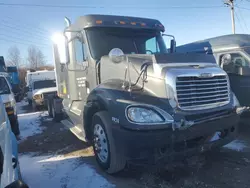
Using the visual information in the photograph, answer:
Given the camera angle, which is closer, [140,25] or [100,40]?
[100,40]

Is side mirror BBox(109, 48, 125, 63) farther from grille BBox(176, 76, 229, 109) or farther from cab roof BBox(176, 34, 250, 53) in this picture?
cab roof BBox(176, 34, 250, 53)

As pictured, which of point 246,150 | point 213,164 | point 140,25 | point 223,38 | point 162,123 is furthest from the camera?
point 223,38

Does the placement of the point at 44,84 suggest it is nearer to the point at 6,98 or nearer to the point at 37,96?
the point at 37,96

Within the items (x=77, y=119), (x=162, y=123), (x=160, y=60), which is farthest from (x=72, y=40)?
(x=162, y=123)

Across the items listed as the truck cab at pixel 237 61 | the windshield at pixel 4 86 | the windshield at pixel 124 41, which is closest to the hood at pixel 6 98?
the windshield at pixel 4 86

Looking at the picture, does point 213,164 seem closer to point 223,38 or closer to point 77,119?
point 77,119

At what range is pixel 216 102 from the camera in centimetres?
406

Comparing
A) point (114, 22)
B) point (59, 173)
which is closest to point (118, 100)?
point (59, 173)

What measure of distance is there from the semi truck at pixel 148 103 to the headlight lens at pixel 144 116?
0.01m

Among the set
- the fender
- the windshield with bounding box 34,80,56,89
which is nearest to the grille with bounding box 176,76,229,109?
the fender

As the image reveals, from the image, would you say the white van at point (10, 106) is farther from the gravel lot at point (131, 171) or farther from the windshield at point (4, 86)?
the gravel lot at point (131, 171)

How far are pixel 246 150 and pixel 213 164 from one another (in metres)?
1.07

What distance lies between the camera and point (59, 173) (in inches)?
174

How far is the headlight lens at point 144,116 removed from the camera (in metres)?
3.43
